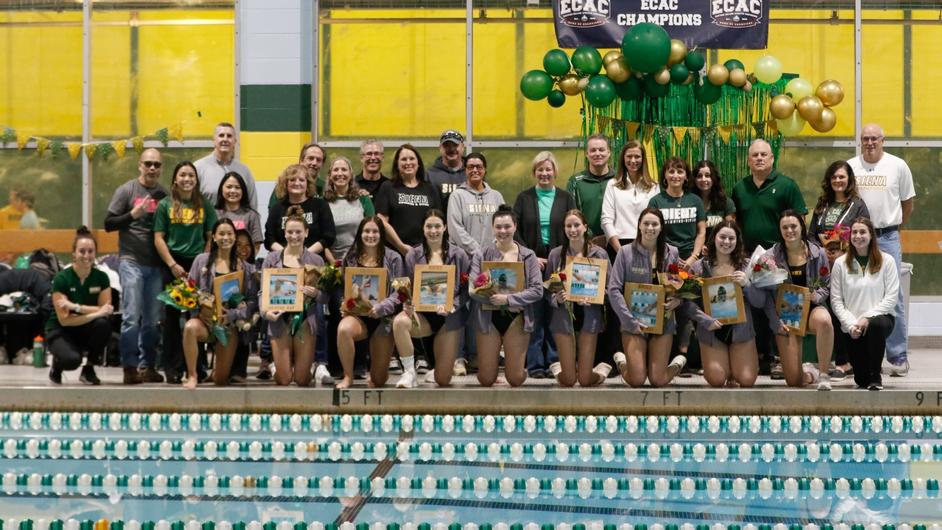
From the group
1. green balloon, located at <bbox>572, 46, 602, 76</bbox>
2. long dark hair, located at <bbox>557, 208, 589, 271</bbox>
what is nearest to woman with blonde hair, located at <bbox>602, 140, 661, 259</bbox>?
long dark hair, located at <bbox>557, 208, 589, 271</bbox>

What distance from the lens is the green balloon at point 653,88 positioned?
10281mm

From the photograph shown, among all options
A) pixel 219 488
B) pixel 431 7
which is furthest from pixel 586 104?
pixel 219 488

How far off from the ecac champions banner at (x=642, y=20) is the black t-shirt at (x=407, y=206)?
308 centimetres

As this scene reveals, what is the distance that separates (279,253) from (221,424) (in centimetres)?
132

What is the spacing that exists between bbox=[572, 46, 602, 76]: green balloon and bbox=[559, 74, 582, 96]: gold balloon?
94 mm

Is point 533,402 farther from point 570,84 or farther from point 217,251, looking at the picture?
point 570,84

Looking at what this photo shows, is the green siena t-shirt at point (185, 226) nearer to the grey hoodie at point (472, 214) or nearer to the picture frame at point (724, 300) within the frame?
the grey hoodie at point (472, 214)

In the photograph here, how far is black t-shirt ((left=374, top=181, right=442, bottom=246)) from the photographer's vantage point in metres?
8.91

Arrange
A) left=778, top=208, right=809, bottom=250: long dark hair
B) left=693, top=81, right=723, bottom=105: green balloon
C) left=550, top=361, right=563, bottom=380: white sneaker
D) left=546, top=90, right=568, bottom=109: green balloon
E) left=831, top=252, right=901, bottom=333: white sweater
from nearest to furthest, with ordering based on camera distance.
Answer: left=831, top=252, right=901, bottom=333: white sweater, left=778, top=208, right=809, bottom=250: long dark hair, left=550, top=361, right=563, bottom=380: white sneaker, left=693, top=81, right=723, bottom=105: green balloon, left=546, top=90, right=568, bottom=109: green balloon

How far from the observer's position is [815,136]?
40.1ft

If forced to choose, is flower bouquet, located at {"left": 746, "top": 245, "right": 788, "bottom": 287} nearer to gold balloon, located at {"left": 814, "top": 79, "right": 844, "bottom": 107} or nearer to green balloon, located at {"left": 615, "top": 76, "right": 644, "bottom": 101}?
green balloon, located at {"left": 615, "top": 76, "right": 644, "bottom": 101}

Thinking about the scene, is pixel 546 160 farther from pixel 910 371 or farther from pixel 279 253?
pixel 910 371

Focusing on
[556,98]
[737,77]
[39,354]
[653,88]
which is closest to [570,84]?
[556,98]

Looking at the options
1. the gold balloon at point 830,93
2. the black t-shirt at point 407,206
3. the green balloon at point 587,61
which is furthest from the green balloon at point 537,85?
the gold balloon at point 830,93
